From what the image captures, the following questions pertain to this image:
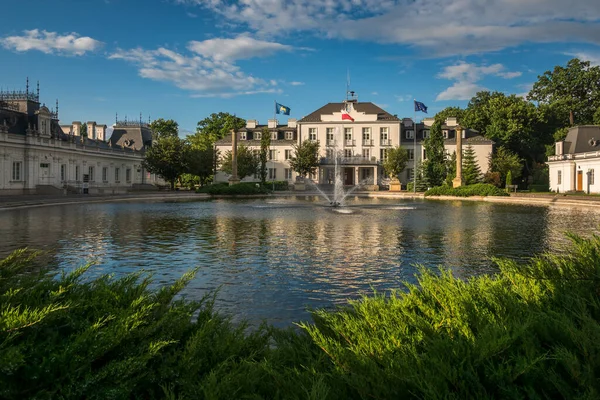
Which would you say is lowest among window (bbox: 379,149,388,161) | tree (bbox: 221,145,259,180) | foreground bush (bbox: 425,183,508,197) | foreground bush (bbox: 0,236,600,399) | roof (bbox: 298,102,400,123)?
foreground bush (bbox: 0,236,600,399)

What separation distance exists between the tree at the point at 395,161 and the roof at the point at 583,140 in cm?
2252

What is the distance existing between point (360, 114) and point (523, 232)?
6476cm

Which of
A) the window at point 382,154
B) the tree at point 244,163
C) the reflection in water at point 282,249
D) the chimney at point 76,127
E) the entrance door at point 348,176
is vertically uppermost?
the chimney at point 76,127

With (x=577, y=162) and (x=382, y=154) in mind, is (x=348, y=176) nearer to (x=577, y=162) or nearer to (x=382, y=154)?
(x=382, y=154)

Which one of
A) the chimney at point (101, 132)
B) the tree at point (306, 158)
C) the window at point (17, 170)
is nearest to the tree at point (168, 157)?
the tree at point (306, 158)

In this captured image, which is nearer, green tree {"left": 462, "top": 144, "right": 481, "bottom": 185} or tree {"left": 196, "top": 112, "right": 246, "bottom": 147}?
green tree {"left": 462, "top": 144, "right": 481, "bottom": 185}

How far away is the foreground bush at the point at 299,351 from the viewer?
2924mm

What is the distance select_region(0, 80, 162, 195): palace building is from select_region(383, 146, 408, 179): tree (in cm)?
4044

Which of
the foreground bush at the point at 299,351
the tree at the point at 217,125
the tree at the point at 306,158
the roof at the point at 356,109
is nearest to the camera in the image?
the foreground bush at the point at 299,351

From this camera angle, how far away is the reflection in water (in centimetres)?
964

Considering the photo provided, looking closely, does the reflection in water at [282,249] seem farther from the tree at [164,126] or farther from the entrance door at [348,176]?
the tree at [164,126]

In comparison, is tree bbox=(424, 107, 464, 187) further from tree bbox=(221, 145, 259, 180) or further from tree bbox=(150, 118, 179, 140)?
tree bbox=(150, 118, 179, 140)

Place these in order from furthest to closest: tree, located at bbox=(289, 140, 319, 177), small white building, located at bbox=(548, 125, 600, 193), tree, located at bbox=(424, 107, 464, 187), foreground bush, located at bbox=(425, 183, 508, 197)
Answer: tree, located at bbox=(289, 140, 319, 177)
tree, located at bbox=(424, 107, 464, 187)
small white building, located at bbox=(548, 125, 600, 193)
foreground bush, located at bbox=(425, 183, 508, 197)

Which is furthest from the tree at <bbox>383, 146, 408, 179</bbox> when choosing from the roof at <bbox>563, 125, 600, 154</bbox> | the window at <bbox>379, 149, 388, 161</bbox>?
the roof at <bbox>563, 125, 600, 154</bbox>
